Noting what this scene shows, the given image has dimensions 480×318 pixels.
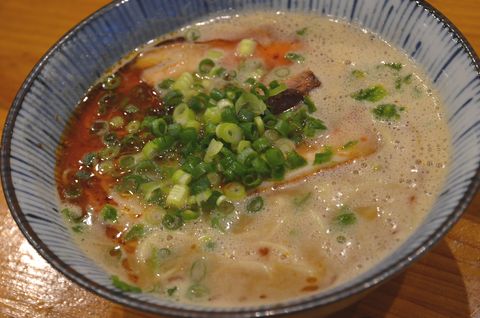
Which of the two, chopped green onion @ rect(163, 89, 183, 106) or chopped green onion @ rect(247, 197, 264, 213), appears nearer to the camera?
chopped green onion @ rect(247, 197, 264, 213)

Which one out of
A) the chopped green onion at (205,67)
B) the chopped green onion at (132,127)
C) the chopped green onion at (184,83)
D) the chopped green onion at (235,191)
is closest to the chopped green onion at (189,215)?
the chopped green onion at (235,191)

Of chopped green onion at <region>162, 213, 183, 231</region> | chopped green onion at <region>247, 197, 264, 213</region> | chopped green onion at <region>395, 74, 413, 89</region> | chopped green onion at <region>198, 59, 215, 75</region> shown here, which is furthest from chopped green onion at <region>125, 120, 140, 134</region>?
chopped green onion at <region>395, 74, 413, 89</region>

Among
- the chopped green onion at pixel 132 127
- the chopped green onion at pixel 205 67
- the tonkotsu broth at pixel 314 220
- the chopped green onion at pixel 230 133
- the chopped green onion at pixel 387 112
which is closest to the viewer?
the tonkotsu broth at pixel 314 220

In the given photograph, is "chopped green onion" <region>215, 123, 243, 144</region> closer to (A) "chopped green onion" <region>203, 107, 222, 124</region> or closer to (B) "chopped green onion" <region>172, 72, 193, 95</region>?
(A) "chopped green onion" <region>203, 107, 222, 124</region>

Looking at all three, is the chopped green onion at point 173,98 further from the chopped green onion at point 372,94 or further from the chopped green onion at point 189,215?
the chopped green onion at point 372,94

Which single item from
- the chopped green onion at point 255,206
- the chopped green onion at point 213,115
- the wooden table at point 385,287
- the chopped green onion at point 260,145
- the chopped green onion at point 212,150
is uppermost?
the chopped green onion at point 260,145

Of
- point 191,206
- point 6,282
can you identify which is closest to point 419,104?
point 191,206

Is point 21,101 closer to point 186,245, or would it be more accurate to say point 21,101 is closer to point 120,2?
point 120,2

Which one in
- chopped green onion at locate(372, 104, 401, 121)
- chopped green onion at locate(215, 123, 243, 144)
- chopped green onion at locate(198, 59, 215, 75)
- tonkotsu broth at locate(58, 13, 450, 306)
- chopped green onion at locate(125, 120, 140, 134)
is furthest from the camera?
chopped green onion at locate(198, 59, 215, 75)

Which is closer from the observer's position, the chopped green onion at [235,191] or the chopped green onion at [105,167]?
the chopped green onion at [235,191]
